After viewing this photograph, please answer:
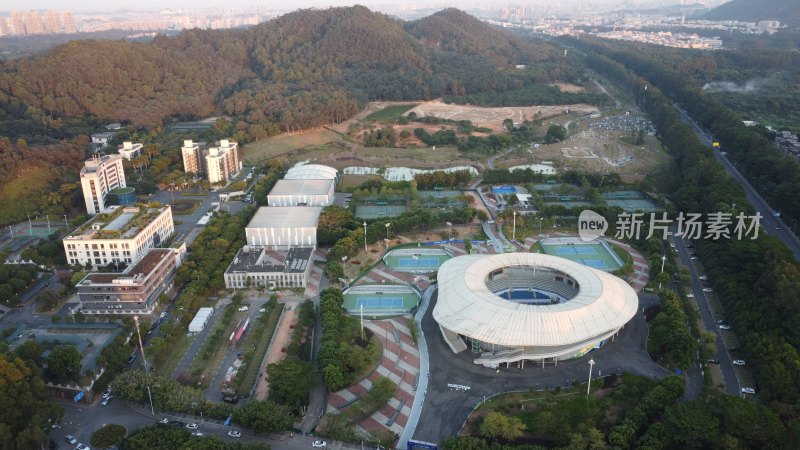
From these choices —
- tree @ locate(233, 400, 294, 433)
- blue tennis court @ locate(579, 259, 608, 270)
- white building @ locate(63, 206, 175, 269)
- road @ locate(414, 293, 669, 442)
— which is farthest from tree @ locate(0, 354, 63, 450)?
blue tennis court @ locate(579, 259, 608, 270)

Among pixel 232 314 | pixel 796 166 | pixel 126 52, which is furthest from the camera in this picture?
pixel 126 52

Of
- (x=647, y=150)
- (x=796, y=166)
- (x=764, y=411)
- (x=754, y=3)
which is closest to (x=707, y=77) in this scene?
(x=647, y=150)

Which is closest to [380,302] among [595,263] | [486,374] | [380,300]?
[380,300]

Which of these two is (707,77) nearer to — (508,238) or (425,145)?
(425,145)

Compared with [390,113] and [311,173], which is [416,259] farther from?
[390,113]

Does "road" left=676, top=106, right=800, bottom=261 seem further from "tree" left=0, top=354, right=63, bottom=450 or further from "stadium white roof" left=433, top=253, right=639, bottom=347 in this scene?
"tree" left=0, top=354, right=63, bottom=450

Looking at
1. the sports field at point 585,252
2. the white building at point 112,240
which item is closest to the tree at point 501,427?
the sports field at point 585,252

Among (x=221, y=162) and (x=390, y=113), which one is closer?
(x=221, y=162)
